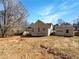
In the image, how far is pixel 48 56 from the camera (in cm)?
1538

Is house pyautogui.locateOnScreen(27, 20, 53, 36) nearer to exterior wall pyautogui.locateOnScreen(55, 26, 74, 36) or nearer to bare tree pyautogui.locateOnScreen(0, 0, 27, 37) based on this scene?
exterior wall pyautogui.locateOnScreen(55, 26, 74, 36)

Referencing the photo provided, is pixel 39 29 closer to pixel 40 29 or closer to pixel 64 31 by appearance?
pixel 40 29

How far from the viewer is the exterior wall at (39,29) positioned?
35.7m

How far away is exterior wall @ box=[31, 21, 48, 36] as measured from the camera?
35.7m

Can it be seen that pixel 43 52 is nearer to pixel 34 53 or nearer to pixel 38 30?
pixel 34 53

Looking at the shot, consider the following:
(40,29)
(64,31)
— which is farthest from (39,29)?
(64,31)

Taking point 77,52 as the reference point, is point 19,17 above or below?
above

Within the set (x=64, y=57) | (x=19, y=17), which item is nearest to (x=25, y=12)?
(x=19, y=17)

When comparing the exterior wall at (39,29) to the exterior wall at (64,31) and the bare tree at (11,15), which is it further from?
the bare tree at (11,15)

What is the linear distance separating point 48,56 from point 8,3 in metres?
17.9

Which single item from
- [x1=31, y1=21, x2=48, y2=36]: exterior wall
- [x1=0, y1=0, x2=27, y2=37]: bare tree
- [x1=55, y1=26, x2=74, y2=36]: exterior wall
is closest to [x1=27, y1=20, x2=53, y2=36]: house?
[x1=31, y1=21, x2=48, y2=36]: exterior wall

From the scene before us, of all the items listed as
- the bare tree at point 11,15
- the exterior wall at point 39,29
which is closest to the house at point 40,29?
the exterior wall at point 39,29

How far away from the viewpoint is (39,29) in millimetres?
36312

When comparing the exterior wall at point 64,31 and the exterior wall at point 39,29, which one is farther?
the exterior wall at point 39,29
